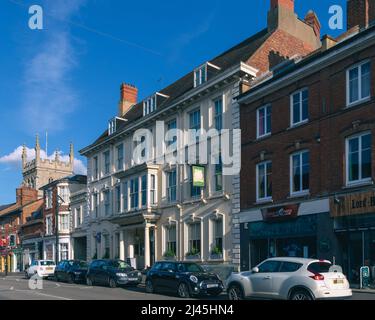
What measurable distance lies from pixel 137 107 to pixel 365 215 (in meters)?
28.2

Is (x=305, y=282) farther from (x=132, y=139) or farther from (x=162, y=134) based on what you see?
(x=132, y=139)

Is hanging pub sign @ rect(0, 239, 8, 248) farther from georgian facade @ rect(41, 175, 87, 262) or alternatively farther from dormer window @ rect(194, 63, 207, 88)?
dormer window @ rect(194, 63, 207, 88)

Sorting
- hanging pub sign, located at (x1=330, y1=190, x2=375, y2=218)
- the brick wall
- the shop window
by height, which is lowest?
the shop window

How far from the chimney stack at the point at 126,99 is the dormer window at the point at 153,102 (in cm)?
915

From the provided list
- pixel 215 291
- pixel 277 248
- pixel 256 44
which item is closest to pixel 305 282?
pixel 215 291

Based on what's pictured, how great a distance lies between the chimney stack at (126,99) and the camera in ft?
156

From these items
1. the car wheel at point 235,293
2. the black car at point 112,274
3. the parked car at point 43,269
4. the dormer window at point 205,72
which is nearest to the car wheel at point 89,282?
the black car at point 112,274

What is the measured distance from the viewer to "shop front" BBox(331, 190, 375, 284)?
67.2 feet

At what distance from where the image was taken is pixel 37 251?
6131 centimetres

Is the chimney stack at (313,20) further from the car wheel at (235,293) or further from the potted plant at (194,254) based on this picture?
the car wheel at (235,293)

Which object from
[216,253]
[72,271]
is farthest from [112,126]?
[216,253]

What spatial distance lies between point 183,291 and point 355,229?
7.47 metres

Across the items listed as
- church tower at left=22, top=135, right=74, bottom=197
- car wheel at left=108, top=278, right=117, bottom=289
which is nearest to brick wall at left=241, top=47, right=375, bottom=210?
car wheel at left=108, top=278, right=117, bottom=289

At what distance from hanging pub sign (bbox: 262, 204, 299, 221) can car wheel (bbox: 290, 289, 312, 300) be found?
29.2 feet
